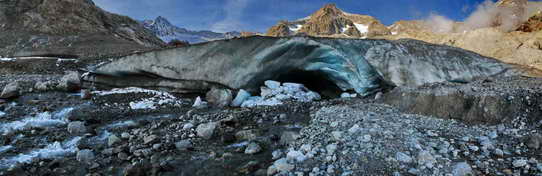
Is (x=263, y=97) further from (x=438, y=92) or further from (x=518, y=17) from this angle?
(x=518, y=17)

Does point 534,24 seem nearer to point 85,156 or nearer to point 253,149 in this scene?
point 253,149

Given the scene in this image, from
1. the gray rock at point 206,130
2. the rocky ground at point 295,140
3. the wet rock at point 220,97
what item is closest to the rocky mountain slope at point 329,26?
the wet rock at point 220,97

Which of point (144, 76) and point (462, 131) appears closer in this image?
point (462, 131)

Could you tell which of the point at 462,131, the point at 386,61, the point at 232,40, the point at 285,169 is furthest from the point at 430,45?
the point at 285,169

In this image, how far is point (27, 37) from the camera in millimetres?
16859

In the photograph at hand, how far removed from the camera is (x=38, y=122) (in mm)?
4047

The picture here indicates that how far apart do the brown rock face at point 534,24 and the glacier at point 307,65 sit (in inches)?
1647

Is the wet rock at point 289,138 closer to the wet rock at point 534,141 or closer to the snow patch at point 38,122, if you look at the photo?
the wet rock at point 534,141

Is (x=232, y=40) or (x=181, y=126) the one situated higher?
(x=232, y=40)

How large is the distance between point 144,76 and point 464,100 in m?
6.04

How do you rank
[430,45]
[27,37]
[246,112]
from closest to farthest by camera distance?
[246,112] < [430,45] < [27,37]

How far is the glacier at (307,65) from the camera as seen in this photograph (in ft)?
19.1

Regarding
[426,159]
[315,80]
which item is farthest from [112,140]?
[315,80]

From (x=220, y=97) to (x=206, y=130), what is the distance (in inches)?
88.3
